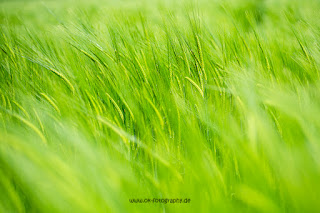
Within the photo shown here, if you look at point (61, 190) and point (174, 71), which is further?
point (174, 71)

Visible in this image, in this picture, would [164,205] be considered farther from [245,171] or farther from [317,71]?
[317,71]

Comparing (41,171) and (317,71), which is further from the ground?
(317,71)

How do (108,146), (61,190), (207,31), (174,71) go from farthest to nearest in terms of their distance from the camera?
1. (207,31)
2. (174,71)
3. (108,146)
4. (61,190)

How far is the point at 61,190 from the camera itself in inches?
7.4

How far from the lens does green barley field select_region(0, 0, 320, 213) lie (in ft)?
0.64

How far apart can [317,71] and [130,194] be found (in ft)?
1.23

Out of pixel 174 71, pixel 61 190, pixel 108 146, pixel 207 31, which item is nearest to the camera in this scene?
pixel 61 190

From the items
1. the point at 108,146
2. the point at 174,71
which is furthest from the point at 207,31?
the point at 108,146

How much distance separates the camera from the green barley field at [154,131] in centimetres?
20

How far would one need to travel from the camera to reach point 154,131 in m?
0.36

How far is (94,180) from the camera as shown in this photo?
0.20 meters

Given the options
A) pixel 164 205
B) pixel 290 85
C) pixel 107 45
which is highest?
pixel 107 45

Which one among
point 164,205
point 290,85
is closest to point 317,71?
point 290,85

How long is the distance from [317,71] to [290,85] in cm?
6
